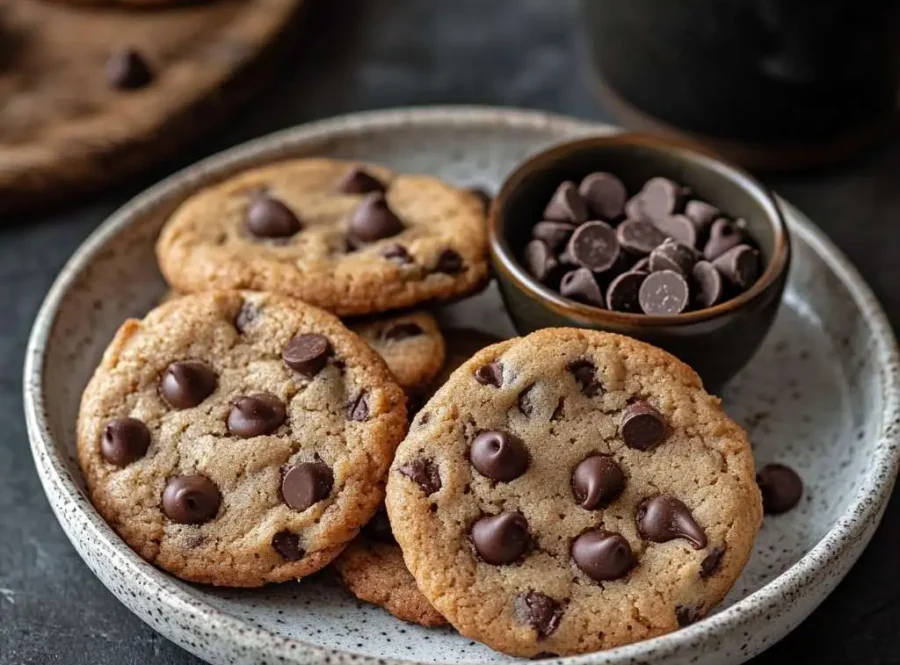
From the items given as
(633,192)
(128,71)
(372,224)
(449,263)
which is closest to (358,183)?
(372,224)

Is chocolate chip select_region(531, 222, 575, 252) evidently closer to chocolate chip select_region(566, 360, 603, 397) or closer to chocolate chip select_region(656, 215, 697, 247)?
chocolate chip select_region(656, 215, 697, 247)

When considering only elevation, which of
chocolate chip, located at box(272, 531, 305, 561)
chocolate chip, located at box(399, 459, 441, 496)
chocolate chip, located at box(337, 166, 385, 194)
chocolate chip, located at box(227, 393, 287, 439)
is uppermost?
chocolate chip, located at box(337, 166, 385, 194)

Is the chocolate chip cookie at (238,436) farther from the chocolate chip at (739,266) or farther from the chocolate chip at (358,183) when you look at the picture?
the chocolate chip at (739,266)

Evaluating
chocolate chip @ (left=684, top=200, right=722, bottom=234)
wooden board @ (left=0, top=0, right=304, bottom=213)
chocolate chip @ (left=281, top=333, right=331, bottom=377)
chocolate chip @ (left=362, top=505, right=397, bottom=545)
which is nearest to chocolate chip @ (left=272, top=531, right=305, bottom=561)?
chocolate chip @ (left=362, top=505, right=397, bottom=545)

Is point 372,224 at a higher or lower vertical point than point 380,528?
higher

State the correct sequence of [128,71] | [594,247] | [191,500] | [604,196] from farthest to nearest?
[128,71] < [604,196] < [594,247] < [191,500]

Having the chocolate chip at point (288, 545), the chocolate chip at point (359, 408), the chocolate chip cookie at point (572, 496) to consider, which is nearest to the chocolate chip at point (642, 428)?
the chocolate chip cookie at point (572, 496)

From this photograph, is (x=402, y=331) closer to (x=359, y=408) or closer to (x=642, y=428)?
(x=359, y=408)
